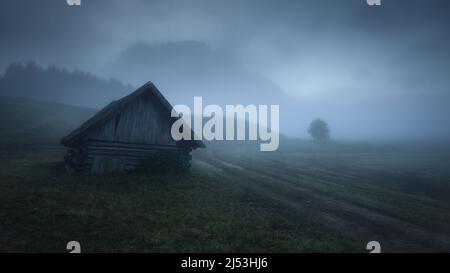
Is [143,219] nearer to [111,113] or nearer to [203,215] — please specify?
[203,215]

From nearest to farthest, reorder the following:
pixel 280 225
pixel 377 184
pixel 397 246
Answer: pixel 397 246
pixel 280 225
pixel 377 184

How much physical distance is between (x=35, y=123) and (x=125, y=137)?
167ft

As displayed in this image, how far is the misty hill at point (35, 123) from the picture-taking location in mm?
43987

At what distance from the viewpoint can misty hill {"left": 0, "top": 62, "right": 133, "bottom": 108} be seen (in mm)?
135000

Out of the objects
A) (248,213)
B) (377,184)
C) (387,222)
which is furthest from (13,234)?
(377,184)

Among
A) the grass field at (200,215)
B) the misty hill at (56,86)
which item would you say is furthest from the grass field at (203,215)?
the misty hill at (56,86)

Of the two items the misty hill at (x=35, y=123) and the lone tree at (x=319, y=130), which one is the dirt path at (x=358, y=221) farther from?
the lone tree at (x=319, y=130)

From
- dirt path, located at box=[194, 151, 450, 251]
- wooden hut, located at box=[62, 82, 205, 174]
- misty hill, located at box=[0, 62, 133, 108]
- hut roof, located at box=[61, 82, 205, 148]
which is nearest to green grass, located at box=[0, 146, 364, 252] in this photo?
dirt path, located at box=[194, 151, 450, 251]

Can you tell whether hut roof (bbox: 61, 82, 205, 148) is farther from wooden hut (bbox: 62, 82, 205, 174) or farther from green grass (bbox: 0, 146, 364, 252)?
green grass (bbox: 0, 146, 364, 252)

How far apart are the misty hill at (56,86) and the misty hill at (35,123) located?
6002 centimetres

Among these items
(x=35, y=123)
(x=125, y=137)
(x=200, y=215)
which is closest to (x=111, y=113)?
(x=125, y=137)

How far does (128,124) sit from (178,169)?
4.52 metres
